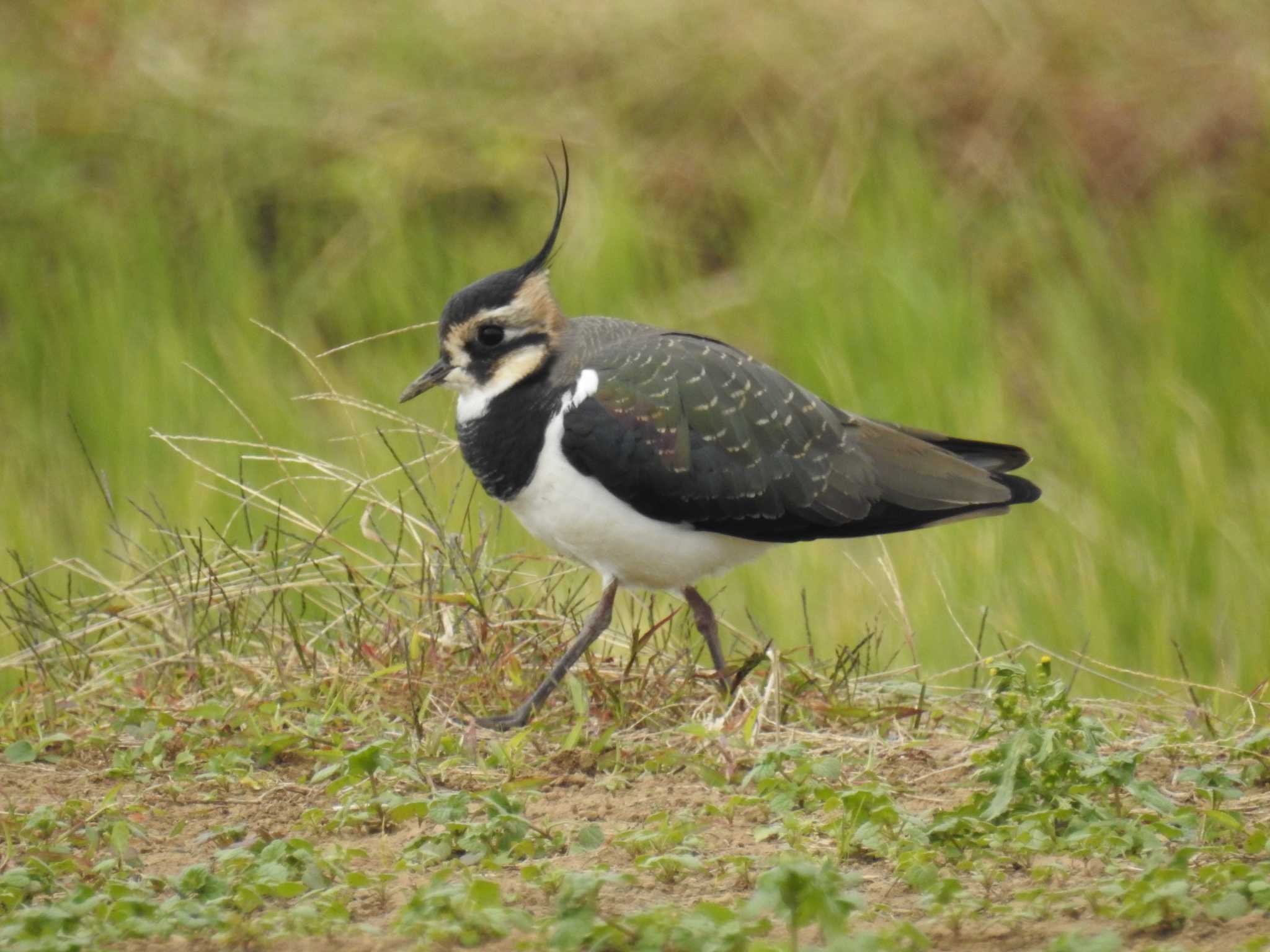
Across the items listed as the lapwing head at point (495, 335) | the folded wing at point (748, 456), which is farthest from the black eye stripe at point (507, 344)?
the folded wing at point (748, 456)

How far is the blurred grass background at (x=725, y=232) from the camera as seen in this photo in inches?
251

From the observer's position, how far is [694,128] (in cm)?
852

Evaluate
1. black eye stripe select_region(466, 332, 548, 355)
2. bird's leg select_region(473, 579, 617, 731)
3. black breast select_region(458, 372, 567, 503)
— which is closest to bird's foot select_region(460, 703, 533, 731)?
bird's leg select_region(473, 579, 617, 731)

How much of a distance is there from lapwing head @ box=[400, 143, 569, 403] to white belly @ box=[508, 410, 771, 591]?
25 centimetres

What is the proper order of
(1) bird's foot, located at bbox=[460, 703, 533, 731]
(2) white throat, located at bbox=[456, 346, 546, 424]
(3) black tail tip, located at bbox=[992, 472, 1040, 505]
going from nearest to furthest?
(1) bird's foot, located at bbox=[460, 703, 533, 731], (2) white throat, located at bbox=[456, 346, 546, 424], (3) black tail tip, located at bbox=[992, 472, 1040, 505]

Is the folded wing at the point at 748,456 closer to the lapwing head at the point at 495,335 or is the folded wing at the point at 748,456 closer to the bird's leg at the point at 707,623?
the lapwing head at the point at 495,335

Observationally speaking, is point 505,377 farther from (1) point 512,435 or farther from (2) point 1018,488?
(2) point 1018,488

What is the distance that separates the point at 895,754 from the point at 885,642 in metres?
1.87

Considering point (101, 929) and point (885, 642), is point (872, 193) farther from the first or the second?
point (101, 929)

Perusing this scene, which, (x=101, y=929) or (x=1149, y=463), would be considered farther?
(x=1149, y=463)

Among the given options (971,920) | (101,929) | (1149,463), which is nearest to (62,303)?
(1149,463)

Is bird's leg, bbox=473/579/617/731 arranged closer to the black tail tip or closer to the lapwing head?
the lapwing head

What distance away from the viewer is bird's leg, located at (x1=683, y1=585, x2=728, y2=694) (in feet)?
15.0

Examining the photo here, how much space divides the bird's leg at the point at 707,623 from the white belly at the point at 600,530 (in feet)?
0.65
